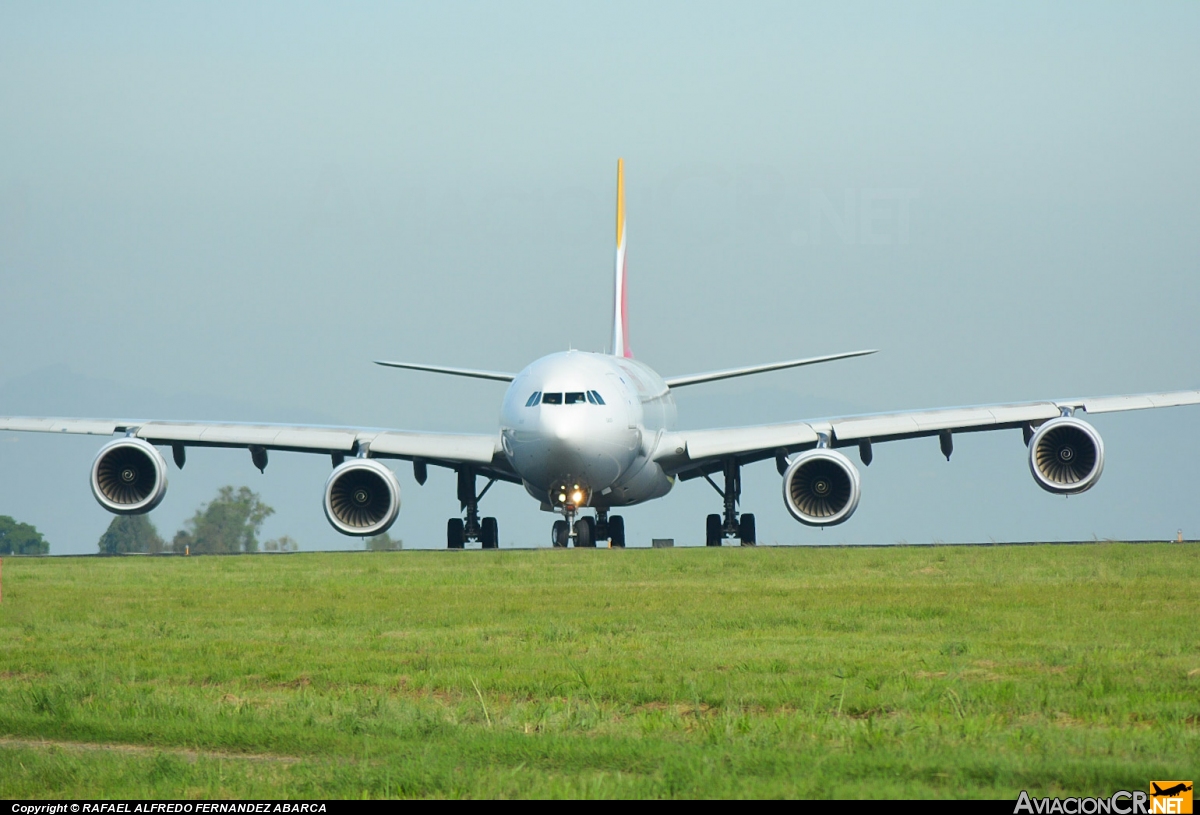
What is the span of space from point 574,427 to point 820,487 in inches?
Result: 198

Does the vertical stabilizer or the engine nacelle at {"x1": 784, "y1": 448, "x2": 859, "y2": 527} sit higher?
the vertical stabilizer

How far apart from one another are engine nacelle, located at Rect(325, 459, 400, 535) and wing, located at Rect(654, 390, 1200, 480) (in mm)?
6074

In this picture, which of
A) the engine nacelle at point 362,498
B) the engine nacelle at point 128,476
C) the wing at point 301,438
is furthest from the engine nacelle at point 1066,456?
the engine nacelle at point 128,476

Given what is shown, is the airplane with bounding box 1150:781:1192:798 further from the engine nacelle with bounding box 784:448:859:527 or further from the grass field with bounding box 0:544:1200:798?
the engine nacelle with bounding box 784:448:859:527

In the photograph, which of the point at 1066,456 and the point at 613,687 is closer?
the point at 613,687

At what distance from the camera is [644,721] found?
896 cm

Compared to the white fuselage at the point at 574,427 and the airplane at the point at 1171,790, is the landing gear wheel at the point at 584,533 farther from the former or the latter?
the airplane at the point at 1171,790

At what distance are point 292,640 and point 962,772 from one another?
7371 millimetres

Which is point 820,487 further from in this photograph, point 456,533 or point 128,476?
point 128,476

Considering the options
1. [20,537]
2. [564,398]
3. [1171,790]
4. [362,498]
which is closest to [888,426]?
[564,398]

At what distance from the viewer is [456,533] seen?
33.7 meters

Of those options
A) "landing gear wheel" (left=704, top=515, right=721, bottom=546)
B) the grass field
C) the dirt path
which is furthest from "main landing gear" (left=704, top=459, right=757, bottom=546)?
the dirt path

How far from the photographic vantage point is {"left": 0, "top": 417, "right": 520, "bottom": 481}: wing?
3175 cm
